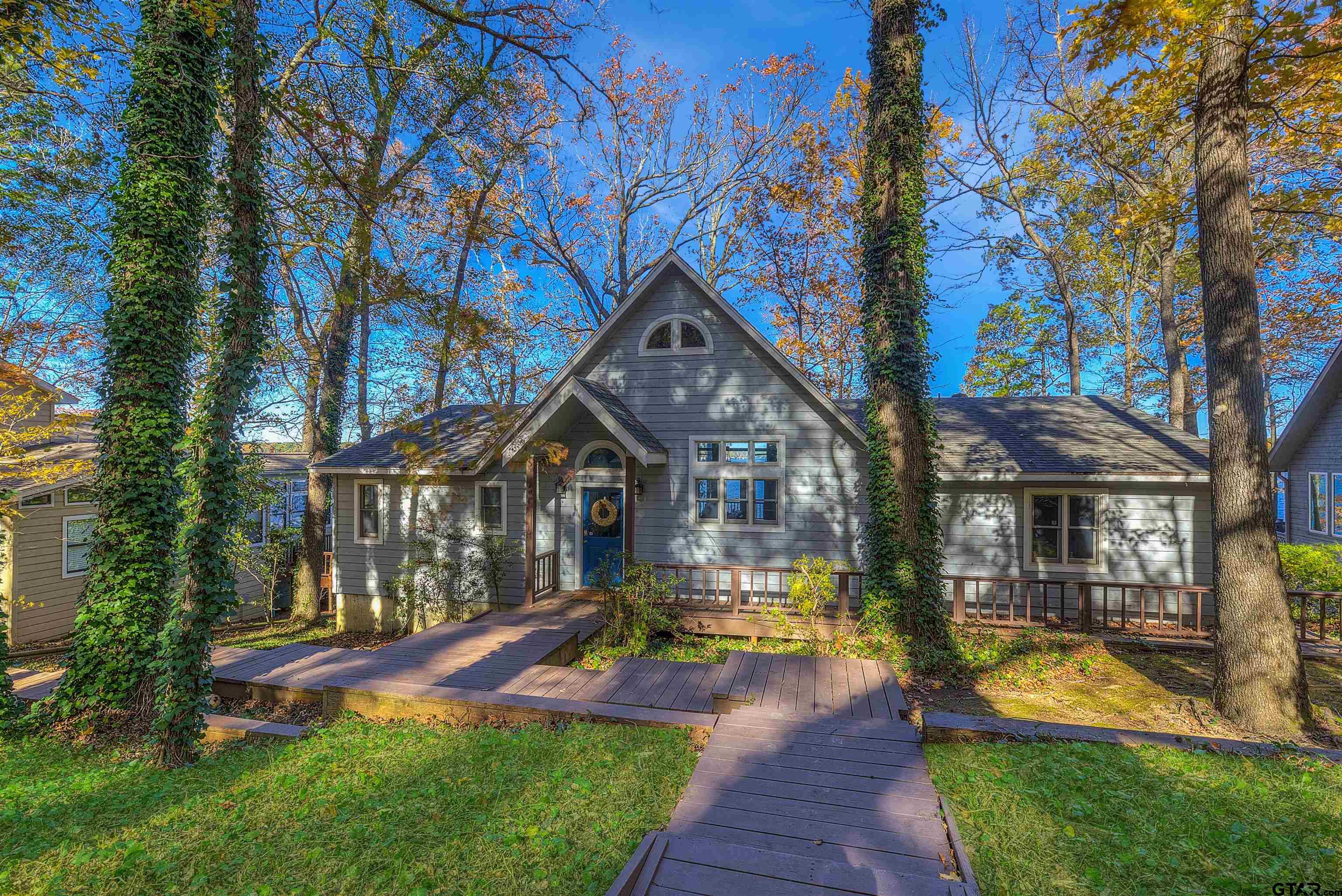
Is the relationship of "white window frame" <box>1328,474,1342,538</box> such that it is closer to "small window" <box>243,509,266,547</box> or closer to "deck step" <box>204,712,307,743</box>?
"deck step" <box>204,712,307,743</box>

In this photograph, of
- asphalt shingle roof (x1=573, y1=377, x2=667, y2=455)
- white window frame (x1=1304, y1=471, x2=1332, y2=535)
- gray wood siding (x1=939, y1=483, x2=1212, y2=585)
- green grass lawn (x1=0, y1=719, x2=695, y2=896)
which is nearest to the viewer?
green grass lawn (x1=0, y1=719, x2=695, y2=896)

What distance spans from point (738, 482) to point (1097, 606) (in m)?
6.60

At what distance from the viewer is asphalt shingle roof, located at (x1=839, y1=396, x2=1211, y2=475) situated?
356 inches

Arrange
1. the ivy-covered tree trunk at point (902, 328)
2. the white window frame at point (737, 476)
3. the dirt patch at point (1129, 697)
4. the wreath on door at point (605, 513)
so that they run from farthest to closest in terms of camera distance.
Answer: the wreath on door at point (605, 513)
the white window frame at point (737, 476)
the ivy-covered tree trunk at point (902, 328)
the dirt patch at point (1129, 697)

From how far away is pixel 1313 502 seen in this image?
1341cm

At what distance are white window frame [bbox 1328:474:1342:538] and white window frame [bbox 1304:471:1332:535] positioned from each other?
0.14ft

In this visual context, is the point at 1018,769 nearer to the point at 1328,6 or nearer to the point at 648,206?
the point at 1328,6

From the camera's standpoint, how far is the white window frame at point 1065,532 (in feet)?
30.5

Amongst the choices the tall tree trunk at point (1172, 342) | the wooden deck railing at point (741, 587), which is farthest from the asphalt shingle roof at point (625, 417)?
the tall tree trunk at point (1172, 342)

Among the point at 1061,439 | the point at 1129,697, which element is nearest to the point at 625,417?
the point at 1129,697

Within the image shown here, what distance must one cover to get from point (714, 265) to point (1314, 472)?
1737cm

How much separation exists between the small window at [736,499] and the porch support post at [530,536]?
3441 mm

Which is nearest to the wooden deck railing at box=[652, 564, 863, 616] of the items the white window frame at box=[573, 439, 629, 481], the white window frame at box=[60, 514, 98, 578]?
the white window frame at box=[573, 439, 629, 481]

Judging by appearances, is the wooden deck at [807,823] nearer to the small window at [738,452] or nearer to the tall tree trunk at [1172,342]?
the small window at [738,452]
